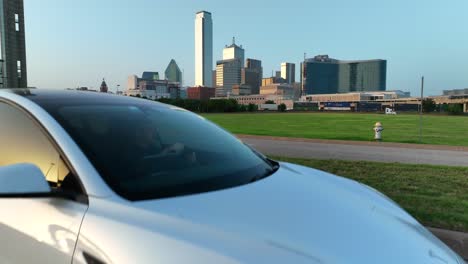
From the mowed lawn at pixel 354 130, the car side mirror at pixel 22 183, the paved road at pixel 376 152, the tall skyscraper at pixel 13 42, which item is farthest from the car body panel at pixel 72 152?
the tall skyscraper at pixel 13 42

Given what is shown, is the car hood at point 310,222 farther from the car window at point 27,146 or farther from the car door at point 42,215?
the car window at point 27,146

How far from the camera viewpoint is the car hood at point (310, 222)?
5.41 ft

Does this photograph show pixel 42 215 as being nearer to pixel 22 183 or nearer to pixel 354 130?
pixel 22 183

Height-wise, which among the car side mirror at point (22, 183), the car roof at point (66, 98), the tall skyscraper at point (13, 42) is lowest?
the car side mirror at point (22, 183)

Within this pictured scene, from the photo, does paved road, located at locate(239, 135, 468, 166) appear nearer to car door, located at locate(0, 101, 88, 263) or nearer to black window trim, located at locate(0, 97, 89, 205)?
black window trim, located at locate(0, 97, 89, 205)

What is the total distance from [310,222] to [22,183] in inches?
50.2

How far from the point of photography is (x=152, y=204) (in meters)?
1.82

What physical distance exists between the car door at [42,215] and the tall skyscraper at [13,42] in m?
38.7

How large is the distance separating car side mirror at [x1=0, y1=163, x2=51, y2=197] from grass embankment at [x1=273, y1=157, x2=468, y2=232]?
4470 millimetres

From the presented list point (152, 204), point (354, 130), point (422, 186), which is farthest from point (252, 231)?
point (354, 130)

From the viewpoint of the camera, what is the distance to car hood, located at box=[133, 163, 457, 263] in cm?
165

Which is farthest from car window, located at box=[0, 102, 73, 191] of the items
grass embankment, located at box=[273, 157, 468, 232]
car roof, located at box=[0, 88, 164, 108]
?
grass embankment, located at box=[273, 157, 468, 232]

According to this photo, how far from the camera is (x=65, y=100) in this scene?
2.57 metres

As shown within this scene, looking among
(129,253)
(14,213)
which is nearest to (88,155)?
(14,213)
